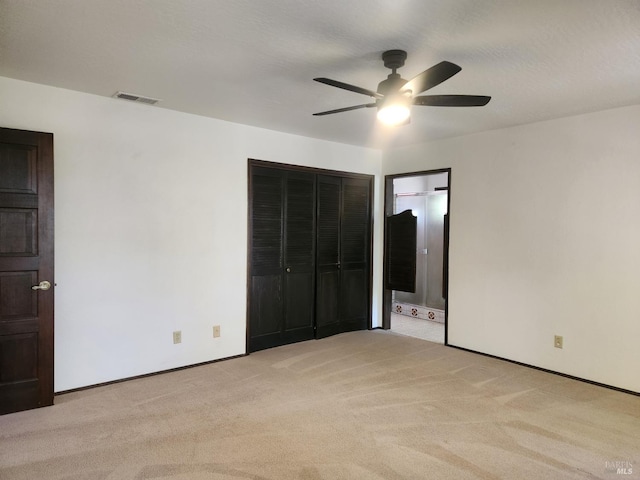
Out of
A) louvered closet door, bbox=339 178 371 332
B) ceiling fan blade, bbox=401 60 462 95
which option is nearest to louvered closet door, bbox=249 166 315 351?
louvered closet door, bbox=339 178 371 332

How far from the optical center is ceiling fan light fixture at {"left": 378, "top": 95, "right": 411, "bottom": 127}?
2.45 meters

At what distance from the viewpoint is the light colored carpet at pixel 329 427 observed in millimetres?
2279

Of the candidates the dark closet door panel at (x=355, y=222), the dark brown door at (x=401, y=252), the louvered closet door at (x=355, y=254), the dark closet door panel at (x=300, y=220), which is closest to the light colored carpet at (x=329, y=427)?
the dark closet door panel at (x=300, y=220)

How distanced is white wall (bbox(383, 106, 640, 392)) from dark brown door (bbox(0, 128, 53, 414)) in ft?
12.9

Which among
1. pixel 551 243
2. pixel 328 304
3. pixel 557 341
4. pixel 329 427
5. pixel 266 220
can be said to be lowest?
pixel 329 427

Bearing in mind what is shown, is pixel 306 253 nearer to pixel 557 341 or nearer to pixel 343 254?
pixel 343 254

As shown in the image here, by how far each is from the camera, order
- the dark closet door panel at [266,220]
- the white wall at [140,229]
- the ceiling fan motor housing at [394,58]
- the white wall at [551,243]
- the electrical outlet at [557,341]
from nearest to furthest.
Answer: the ceiling fan motor housing at [394,58], the white wall at [140,229], the white wall at [551,243], the electrical outlet at [557,341], the dark closet door panel at [266,220]

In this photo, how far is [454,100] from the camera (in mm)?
2477

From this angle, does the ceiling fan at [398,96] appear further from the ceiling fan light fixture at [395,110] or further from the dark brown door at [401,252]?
the dark brown door at [401,252]

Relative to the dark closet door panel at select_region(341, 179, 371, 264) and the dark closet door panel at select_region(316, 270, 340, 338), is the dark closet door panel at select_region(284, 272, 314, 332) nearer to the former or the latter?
the dark closet door panel at select_region(316, 270, 340, 338)

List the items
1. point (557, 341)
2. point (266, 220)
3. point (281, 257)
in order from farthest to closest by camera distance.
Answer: point (281, 257), point (266, 220), point (557, 341)

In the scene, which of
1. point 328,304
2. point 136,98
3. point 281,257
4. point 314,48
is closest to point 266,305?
point 281,257

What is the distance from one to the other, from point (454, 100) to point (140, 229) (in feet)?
9.03

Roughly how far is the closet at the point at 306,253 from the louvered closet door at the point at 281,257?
0.01 metres
